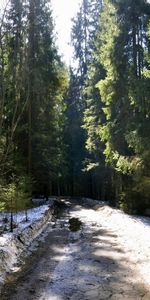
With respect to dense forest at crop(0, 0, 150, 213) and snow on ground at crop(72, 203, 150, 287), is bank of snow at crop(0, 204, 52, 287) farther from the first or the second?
snow on ground at crop(72, 203, 150, 287)

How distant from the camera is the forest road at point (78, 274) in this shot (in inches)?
259

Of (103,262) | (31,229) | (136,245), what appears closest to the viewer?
(103,262)

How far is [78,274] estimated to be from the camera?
313 inches

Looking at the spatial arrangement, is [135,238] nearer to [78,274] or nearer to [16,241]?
[16,241]

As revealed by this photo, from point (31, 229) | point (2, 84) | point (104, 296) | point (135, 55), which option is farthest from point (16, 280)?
point (135, 55)

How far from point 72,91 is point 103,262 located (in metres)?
41.3

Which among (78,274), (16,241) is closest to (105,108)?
(16,241)

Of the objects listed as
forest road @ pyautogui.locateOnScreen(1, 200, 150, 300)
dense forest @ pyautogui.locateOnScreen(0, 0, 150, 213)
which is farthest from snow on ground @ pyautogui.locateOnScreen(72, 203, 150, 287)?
dense forest @ pyautogui.locateOnScreen(0, 0, 150, 213)

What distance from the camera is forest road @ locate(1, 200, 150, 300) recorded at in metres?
6.58

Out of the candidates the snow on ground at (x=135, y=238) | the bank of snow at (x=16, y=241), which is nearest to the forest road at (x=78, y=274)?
the snow on ground at (x=135, y=238)

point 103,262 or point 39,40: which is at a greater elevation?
point 39,40

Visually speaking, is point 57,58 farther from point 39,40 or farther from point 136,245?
point 136,245

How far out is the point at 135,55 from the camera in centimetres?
2039

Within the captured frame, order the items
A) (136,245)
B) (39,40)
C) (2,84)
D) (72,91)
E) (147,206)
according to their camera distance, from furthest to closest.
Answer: (72,91) → (39,40) → (147,206) → (136,245) → (2,84)
